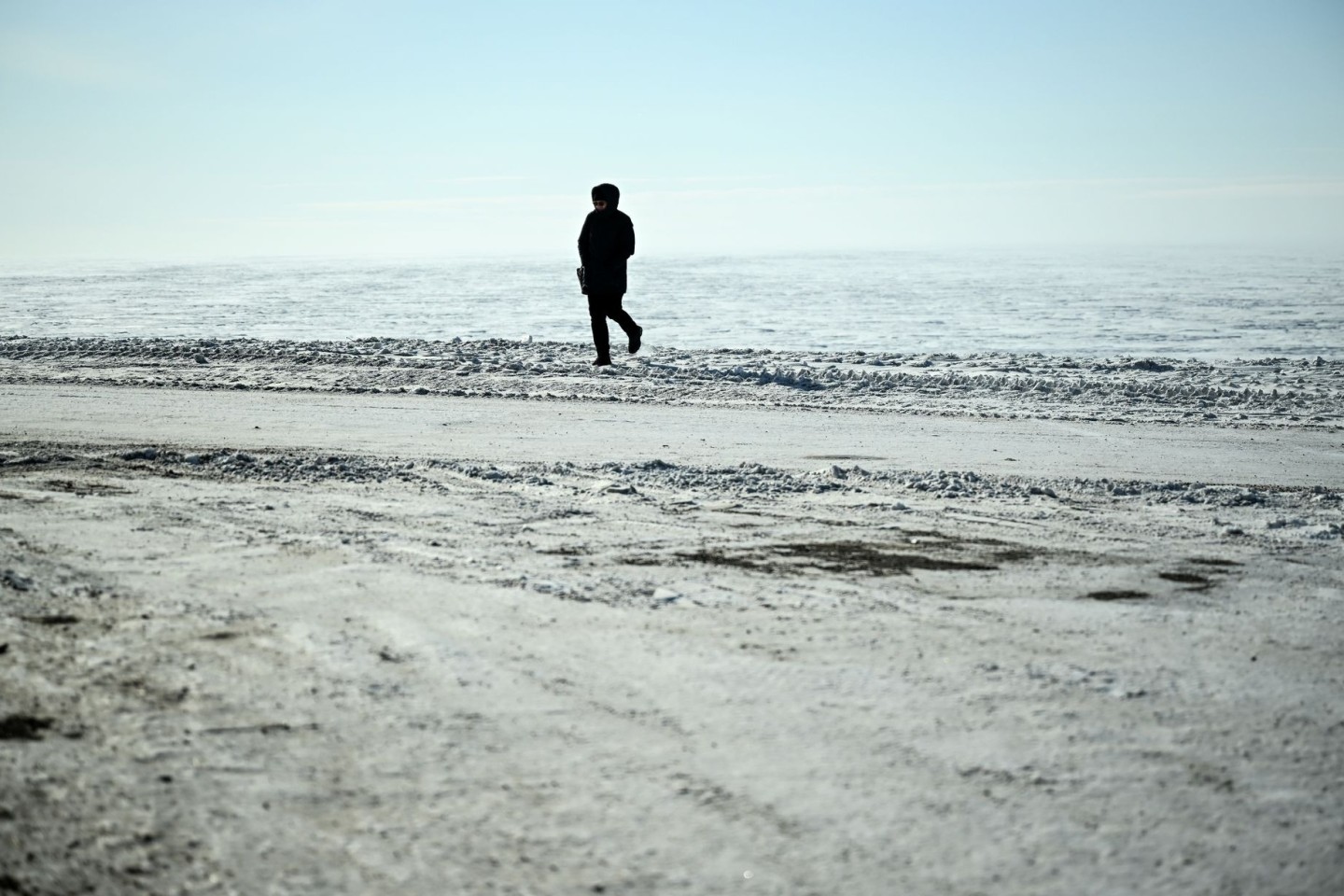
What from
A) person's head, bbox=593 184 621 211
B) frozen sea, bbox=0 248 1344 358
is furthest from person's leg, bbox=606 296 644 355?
frozen sea, bbox=0 248 1344 358

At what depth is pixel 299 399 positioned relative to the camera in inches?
Answer: 432

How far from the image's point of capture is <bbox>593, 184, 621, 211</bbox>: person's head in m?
13.3

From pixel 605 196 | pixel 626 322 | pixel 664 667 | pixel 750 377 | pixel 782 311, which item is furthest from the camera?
pixel 782 311

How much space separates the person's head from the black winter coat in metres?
0.05

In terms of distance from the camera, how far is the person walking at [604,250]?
13.4 m

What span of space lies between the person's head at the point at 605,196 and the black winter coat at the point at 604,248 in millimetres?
49

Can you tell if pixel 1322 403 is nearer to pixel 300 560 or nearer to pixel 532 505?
pixel 532 505

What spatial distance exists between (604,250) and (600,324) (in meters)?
0.83

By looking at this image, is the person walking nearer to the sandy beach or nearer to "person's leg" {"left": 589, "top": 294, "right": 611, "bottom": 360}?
"person's leg" {"left": 589, "top": 294, "right": 611, "bottom": 360}

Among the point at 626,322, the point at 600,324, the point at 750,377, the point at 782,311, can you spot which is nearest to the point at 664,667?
the point at 750,377

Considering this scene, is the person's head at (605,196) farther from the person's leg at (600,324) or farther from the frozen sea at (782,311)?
the frozen sea at (782,311)

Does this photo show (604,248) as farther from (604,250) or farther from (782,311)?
(782,311)

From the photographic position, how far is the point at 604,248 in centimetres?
1342

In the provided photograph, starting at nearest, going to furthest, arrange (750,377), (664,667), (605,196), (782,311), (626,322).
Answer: (664,667) → (750,377) → (605,196) → (626,322) → (782,311)
